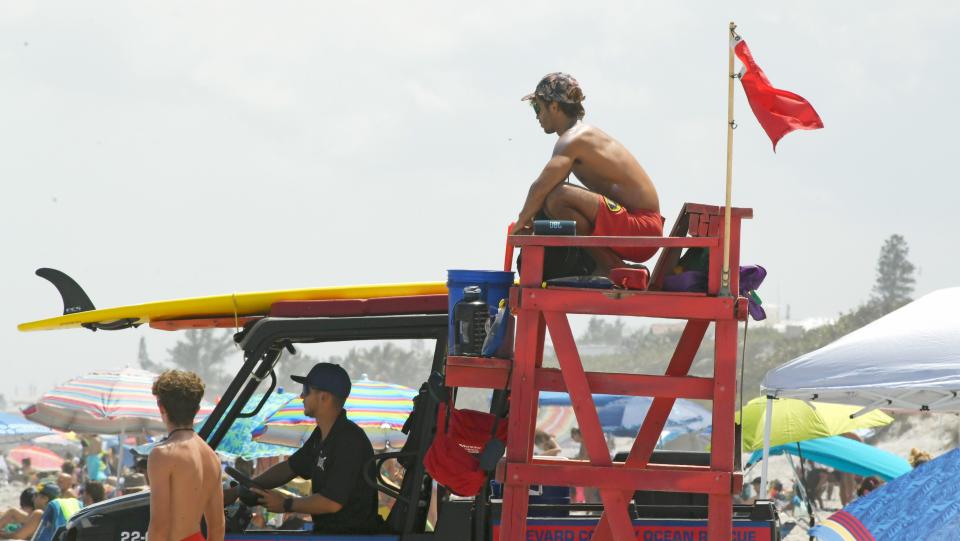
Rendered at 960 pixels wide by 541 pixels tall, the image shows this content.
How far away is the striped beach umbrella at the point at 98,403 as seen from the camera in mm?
17016

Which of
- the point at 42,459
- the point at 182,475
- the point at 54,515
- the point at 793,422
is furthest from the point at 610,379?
the point at 42,459

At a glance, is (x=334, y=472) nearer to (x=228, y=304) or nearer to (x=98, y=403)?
(x=228, y=304)

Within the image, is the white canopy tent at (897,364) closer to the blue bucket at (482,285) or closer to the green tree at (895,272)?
the blue bucket at (482,285)

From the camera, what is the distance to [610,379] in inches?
190

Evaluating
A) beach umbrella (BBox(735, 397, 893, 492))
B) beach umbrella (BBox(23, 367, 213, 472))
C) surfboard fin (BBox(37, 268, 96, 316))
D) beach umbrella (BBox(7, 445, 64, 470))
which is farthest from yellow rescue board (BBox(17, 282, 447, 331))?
beach umbrella (BBox(7, 445, 64, 470))

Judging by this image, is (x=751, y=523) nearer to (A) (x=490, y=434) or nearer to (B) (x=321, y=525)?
(A) (x=490, y=434)

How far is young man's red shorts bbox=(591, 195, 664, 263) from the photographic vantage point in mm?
5207

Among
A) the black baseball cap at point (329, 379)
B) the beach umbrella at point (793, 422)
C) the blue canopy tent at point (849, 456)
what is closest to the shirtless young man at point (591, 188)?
the black baseball cap at point (329, 379)

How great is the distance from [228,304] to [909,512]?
4825 millimetres

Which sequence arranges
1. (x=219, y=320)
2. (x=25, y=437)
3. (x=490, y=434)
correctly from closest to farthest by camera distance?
(x=490, y=434) < (x=219, y=320) < (x=25, y=437)

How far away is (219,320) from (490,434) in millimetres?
1589

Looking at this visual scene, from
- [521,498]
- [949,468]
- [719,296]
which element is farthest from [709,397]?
[949,468]

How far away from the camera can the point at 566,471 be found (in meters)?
4.72

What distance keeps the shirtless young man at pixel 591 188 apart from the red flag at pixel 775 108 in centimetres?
→ 57
